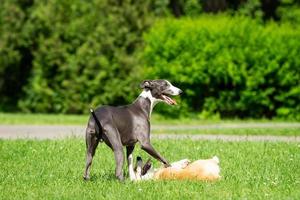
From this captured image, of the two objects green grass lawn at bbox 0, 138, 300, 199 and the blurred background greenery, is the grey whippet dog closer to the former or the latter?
green grass lawn at bbox 0, 138, 300, 199

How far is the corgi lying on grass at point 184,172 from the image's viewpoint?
10.1 metres

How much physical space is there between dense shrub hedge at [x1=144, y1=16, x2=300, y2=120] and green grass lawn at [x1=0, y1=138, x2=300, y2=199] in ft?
28.8

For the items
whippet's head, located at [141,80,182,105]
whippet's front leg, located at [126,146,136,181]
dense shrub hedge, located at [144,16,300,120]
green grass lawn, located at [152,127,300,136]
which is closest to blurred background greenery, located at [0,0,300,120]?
dense shrub hedge, located at [144,16,300,120]

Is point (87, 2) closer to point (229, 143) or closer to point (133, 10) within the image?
point (133, 10)

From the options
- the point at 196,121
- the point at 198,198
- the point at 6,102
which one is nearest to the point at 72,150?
the point at 198,198

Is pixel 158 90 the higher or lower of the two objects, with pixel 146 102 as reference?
higher

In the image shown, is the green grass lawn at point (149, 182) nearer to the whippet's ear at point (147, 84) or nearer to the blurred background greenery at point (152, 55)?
the whippet's ear at point (147, 84)

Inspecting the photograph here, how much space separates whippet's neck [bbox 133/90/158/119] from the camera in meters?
10.6

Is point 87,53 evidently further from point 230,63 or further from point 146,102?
point 146,102

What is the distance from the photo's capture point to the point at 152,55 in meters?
24.4

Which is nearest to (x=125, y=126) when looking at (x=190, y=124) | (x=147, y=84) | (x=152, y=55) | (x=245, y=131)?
(x=147, y=84)

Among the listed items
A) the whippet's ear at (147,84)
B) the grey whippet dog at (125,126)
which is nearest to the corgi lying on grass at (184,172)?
the grey whippet dog at (125,126)

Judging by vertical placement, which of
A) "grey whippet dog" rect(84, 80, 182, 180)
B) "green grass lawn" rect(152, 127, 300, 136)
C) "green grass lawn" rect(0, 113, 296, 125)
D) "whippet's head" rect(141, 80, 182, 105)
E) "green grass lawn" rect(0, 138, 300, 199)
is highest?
"whippet's head" rect(141, 80, 182, 105)

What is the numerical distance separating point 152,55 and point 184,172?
14423mm
